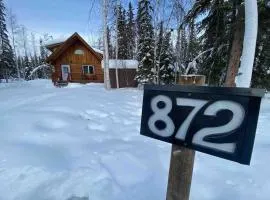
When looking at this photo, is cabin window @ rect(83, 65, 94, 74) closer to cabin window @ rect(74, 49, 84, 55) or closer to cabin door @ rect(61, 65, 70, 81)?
cabin window @ rect(74, 49, 84, 55)

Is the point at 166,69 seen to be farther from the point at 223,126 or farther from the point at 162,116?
the point at 223,126

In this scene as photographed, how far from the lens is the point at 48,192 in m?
2.31

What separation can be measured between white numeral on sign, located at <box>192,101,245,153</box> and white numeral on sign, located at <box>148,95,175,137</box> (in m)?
0.17

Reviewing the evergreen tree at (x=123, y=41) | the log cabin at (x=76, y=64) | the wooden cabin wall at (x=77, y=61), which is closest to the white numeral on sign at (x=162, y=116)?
the log cabin at (x=76, y=64)

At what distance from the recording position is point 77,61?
20891mm

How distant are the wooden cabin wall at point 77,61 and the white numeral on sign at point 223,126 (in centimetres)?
2048

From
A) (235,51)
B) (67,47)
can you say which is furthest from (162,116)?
(67,47)

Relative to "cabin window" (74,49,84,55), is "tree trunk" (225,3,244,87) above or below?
below

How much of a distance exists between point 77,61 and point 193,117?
69.2 feet

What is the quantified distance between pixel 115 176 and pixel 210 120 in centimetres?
203

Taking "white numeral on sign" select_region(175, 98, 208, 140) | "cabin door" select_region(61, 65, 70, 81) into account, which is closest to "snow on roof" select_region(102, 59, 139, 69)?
"cabin door" select_region(61, 65, 70, 81)

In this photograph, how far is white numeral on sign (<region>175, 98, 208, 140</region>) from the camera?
42.7 inches

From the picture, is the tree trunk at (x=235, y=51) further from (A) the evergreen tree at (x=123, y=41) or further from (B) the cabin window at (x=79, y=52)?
(A) the evergreen tree at (x=123, y=41)

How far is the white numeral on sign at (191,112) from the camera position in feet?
3.56
